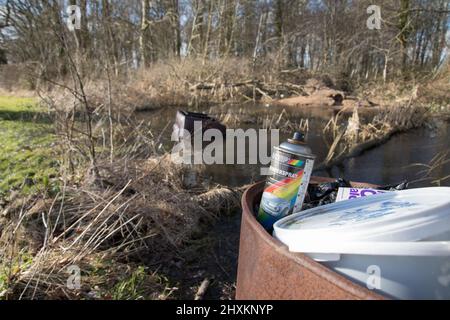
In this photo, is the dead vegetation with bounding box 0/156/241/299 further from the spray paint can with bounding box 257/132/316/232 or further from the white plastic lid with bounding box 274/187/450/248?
the white plastic lid with bounding box 274/187/450/248

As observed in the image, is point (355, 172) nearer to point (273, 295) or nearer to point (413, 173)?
point (413, 173)

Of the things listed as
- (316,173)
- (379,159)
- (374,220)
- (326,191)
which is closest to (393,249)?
(374,220)

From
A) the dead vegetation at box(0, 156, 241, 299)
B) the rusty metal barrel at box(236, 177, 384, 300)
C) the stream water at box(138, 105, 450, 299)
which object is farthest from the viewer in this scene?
the stream water at box(138, 105, 450, 299)

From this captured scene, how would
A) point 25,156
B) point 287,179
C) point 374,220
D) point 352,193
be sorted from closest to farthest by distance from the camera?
point 374,220, point 287,179, point 352,193, point 25,156

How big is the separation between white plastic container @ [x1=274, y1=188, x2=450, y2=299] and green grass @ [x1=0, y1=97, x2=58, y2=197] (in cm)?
284

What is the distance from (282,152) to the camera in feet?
4.77

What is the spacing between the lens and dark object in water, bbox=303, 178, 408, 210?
65.4 inches

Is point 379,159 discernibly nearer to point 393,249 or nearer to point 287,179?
point 287,179

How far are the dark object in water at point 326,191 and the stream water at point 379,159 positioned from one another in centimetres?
323

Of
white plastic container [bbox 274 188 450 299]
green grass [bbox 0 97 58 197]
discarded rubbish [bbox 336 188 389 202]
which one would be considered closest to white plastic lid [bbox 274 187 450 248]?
white plastic container [bbox 274 188 450 299]

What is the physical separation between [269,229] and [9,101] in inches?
485

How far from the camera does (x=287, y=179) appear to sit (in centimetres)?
145

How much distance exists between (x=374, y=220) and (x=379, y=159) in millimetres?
6624

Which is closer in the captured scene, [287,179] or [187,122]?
[287,179]
